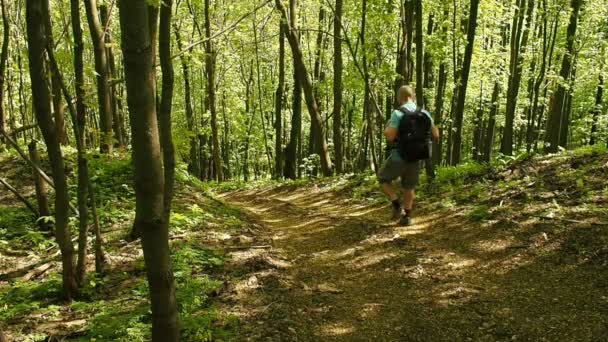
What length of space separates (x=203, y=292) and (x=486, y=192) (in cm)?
567

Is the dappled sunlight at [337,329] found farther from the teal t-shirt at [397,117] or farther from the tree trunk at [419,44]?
the tree trunk at [419,44]

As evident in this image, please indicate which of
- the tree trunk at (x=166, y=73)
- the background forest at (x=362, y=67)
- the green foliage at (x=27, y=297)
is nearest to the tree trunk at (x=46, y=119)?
the green foliage at (x=27, y=297)

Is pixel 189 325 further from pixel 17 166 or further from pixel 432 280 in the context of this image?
pixel 17 166

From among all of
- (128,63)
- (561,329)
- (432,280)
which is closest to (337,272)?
(432,280)

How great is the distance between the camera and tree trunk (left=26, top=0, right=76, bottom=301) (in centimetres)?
448

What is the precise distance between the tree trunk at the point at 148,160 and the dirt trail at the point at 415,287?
121 centimetres

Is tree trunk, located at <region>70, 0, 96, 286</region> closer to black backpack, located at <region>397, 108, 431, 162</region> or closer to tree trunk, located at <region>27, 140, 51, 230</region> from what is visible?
tree trunk, located at <region>27, 140, 51, 230</region>

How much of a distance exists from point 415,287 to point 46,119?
13.7 feet

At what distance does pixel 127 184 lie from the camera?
32.5ft

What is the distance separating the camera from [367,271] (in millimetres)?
5887

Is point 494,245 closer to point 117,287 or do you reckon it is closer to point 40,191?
point 117,287

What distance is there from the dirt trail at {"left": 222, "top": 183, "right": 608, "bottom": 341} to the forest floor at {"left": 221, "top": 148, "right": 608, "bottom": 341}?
0.02 metres

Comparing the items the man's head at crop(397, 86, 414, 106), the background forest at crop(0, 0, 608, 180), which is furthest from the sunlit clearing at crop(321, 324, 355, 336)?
the man's head at crop(397, 86, 414, 106)

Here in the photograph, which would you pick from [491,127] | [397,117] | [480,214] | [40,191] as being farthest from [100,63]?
[491,127]
